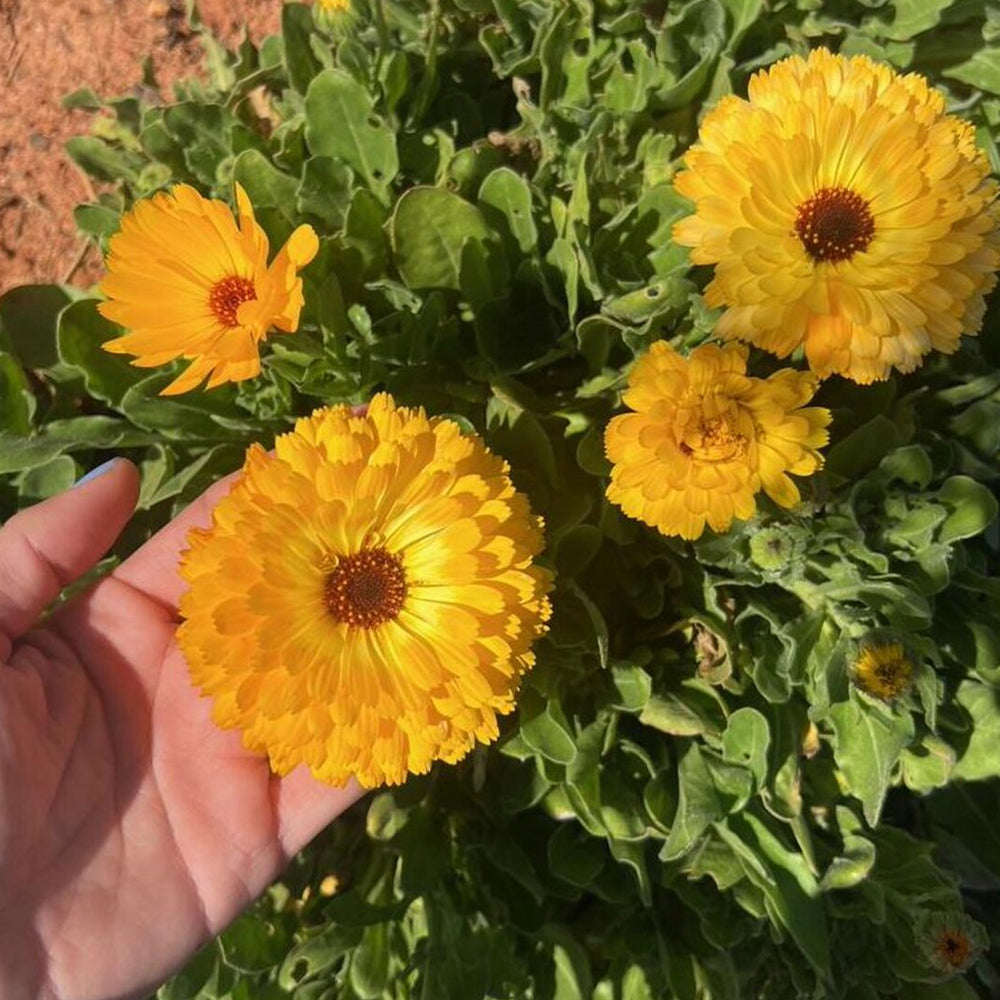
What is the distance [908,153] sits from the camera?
167 centimetres

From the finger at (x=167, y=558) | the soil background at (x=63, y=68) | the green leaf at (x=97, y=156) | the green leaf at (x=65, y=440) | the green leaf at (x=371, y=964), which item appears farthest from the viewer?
the soil background at (x=63, y=68)

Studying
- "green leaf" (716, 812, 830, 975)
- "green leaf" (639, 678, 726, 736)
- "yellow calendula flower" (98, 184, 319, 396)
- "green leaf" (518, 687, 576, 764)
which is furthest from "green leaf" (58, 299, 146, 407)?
"green leaf" (716, 812, 830, 975)

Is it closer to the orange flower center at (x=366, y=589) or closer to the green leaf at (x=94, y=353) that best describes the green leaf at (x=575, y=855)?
the orange flower center at (x=366, y=589)

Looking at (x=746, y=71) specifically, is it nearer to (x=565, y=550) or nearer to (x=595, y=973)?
(x=565, y=550)

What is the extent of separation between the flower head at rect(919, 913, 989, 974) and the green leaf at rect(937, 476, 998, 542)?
78cm

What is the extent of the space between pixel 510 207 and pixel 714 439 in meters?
0.79

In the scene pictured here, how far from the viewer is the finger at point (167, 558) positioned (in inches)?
78.0

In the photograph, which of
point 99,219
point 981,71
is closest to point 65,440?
point 99,219

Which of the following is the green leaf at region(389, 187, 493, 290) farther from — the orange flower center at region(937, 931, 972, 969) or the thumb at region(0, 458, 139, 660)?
the orange flower center at region(937, 931, 972, 969)

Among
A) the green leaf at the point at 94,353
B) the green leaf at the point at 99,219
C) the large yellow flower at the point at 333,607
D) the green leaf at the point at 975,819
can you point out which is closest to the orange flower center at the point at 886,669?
the large yellow flower at the point at 333,607

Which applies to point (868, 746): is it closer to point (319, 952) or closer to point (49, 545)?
point (319, 952)

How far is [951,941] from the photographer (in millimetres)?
2057

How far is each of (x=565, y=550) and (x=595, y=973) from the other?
1.15 m

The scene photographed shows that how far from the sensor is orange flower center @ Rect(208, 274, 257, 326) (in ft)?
5.82
